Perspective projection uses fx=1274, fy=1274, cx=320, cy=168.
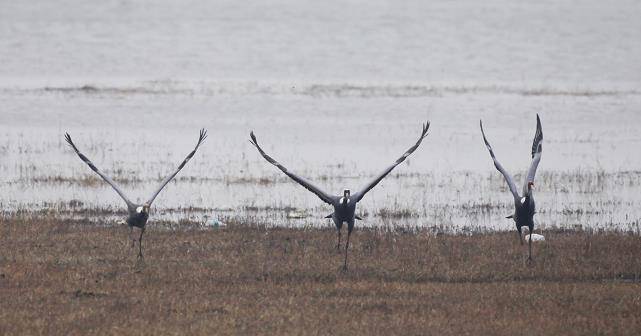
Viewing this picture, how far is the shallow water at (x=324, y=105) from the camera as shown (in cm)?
2270

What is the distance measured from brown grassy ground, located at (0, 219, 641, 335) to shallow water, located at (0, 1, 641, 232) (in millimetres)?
2207

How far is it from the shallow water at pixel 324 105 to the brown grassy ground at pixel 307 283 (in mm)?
2207

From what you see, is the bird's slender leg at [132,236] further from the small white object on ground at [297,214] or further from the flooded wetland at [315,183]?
the small white object on ground at [297,214]

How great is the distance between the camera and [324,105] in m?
41.0

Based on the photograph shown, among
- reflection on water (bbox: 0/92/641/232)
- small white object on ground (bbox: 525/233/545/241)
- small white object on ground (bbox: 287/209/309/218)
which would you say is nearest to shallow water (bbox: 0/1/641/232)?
reflection on water (bbox: 0/92/641/232)

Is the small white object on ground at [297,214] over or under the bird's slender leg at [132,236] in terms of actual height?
over

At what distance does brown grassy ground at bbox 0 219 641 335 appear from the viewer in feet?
42.0

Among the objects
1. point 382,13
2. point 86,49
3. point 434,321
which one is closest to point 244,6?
point 382,13

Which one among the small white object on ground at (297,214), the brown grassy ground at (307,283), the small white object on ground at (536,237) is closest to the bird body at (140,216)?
the brown grassy ground at (307,283)

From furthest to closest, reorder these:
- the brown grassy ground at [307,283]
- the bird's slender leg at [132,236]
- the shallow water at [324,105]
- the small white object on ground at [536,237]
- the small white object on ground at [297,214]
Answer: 1. the shallow water at [324,105]
2. the small white object on ground at [297,214]
3. the small white object on ground at [536,237]
4. the bird's slender leg at [132,236]
5. the brown grassy ground at [307,283]

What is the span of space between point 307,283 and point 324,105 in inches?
1034

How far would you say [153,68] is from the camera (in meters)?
54.4

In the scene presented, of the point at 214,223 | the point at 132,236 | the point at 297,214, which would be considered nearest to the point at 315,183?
the point at 297,214

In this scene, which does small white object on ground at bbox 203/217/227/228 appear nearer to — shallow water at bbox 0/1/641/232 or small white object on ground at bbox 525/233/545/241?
shallow water at bbox 0/1/641/232
